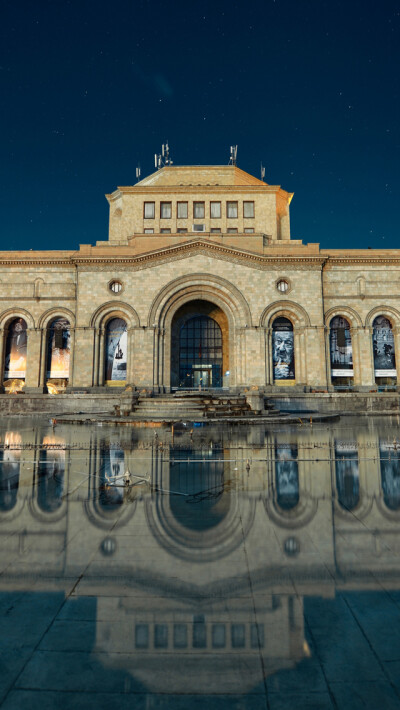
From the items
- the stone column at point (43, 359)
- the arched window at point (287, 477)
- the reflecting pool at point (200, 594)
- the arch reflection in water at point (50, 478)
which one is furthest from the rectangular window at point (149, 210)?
the reflecting pool at point (200, 594)

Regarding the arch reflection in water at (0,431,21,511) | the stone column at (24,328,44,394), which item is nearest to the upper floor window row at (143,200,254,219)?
the stone column at (24,328,44,394)

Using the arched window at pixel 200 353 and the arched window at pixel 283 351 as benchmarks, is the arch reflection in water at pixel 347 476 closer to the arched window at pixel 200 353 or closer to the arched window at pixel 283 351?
the arched window at pixel 283 351

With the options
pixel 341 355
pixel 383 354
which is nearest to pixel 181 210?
pixel 341 355

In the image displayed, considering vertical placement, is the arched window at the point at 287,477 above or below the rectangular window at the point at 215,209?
below

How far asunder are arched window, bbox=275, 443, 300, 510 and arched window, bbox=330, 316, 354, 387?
26570mm

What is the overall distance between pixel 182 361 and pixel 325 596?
3572 cm

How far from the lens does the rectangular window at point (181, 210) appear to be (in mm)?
38812

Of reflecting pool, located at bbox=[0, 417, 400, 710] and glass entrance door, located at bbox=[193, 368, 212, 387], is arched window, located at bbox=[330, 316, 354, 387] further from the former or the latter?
reflecting pool, located at bbox=[0, 417, 400, 710]

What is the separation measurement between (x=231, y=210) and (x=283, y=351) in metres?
15.1

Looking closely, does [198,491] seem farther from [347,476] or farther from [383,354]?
[383,354]

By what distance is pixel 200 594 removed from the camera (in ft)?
10.1

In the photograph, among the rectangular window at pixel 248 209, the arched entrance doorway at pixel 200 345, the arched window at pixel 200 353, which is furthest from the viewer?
the rectangular window at pixel 248 209

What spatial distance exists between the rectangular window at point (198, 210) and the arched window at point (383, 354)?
745 inches

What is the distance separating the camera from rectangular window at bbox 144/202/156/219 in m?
38.9
